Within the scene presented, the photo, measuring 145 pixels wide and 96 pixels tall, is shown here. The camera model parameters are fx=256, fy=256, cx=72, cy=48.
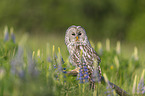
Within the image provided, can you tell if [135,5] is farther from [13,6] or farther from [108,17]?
[13,6]

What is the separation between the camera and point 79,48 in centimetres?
462

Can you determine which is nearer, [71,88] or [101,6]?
[71,88]

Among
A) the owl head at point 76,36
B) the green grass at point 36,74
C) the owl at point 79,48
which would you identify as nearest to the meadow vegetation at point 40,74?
the green grass at point 36,74

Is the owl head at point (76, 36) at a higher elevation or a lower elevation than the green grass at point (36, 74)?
higher

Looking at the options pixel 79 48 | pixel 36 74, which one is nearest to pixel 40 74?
pixel 36 74

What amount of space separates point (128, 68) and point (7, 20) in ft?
61.2

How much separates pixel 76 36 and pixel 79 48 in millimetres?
342

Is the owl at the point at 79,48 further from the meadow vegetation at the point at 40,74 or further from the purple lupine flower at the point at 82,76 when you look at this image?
the purple lupine flower at the point at 82,76

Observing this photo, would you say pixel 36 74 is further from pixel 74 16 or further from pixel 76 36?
pixel 74 16

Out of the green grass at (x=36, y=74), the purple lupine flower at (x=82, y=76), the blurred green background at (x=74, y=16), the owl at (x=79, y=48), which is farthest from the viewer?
the blurred green background at (x=74, y=16)

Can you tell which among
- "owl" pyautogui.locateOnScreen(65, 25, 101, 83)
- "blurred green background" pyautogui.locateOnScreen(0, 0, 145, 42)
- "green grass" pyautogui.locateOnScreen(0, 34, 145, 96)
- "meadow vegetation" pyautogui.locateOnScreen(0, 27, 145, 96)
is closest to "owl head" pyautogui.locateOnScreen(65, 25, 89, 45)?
"owl" pyautogui.locateOnScreen(65, 25, 101, 83)

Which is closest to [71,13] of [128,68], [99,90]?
[128,68]

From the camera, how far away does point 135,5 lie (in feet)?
86.9

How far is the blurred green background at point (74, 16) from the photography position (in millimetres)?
23781
